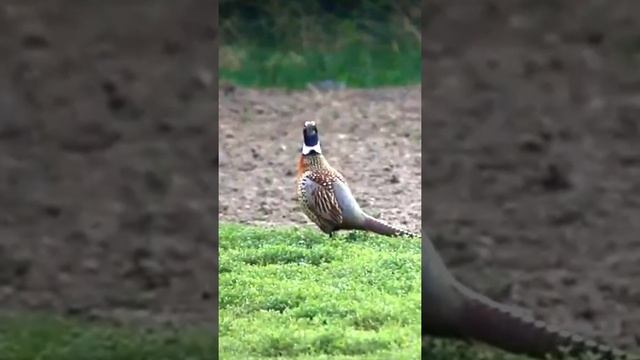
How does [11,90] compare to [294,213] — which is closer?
[11,90]

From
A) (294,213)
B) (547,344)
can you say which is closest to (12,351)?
(547,344)

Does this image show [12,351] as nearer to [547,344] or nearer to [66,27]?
[66,27]

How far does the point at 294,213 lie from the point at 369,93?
2693mm

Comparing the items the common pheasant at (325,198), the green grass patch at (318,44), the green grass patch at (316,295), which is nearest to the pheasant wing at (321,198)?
the common pheasant at (325,198)

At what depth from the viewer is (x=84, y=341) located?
3885 mm

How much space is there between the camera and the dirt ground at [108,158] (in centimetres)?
377

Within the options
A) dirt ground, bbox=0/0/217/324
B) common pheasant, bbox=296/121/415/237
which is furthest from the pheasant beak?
dirt ground, bbox=0/0/217/324

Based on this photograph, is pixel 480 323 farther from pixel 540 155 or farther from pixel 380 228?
pixel 380 228

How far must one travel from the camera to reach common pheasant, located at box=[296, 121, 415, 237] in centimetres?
605

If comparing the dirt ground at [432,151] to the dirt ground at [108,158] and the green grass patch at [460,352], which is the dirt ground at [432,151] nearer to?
the dirt ground at [108,158]

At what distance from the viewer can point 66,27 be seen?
383cm

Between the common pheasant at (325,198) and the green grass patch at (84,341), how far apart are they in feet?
7.56

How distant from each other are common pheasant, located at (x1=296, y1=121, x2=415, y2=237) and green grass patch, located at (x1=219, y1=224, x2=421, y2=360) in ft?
0.29

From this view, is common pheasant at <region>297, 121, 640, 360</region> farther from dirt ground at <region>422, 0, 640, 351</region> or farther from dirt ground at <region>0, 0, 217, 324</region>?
dirt ground at <region>0, 0, 217, 324</region>
